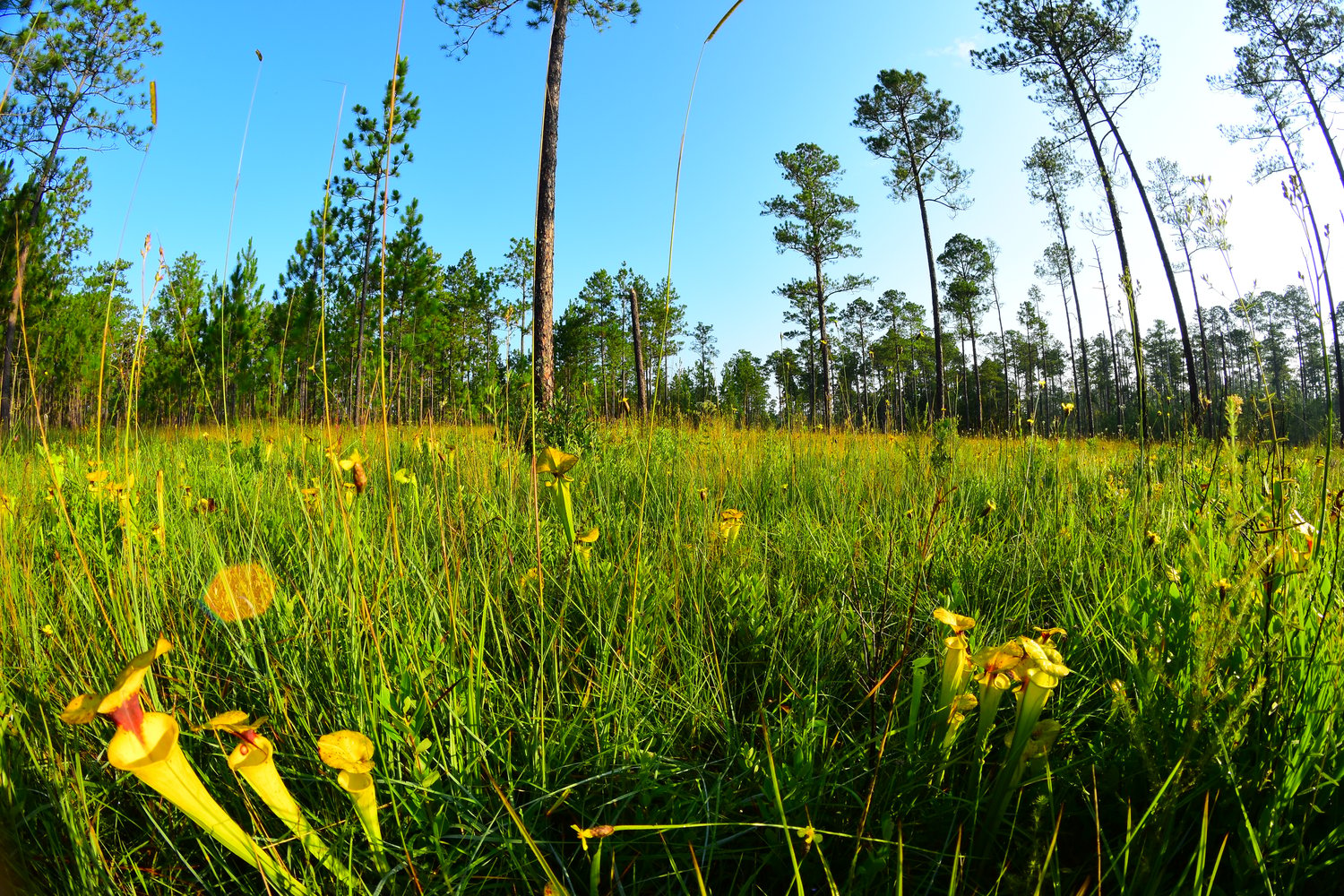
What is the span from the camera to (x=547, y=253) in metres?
6.75

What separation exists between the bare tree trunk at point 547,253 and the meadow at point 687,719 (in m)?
4.29

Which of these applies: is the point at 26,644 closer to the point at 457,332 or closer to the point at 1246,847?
the point at 1246,847

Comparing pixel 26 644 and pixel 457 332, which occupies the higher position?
pixel 457 332

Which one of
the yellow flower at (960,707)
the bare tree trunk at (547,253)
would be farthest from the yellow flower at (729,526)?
the bare tree trunk at (547,253)

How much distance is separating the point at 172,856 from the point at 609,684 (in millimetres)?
746

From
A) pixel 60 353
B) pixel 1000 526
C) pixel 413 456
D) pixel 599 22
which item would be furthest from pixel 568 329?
pixel 1000 526

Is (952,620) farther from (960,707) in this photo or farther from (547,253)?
(547,253)

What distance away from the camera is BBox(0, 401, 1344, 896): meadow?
2.72 ft

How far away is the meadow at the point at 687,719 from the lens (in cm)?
83

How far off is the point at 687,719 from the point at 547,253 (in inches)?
251

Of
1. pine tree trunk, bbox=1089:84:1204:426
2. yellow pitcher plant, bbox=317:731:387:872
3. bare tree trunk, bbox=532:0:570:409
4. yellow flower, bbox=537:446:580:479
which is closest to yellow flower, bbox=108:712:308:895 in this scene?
yellow pitcher plant, bbox=317:731:387:872

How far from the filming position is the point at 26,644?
3.90ft

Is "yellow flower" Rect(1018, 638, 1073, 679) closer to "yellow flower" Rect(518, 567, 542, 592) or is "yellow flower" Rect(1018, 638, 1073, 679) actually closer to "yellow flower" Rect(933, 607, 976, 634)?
"yellow flower" Rect(933, 607, 976, 634)

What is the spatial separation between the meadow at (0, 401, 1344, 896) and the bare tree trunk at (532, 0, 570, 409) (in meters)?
4.29
